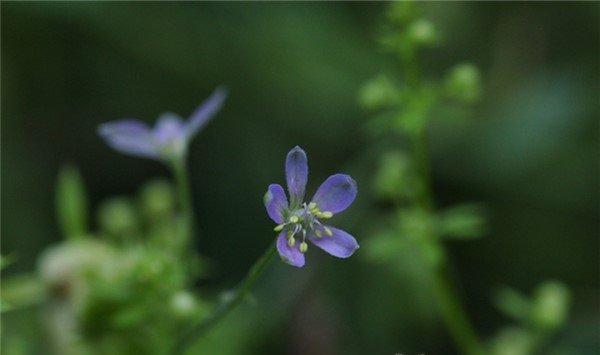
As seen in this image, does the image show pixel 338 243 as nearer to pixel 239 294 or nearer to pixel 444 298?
pixel 239 294

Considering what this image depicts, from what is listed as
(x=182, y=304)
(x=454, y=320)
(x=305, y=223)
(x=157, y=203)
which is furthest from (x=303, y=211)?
(x=454, y=320)

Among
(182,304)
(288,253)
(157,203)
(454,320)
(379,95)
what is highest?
(157,203)

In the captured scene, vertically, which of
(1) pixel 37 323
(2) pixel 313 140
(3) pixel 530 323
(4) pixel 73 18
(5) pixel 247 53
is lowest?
(3) pixel 530 323

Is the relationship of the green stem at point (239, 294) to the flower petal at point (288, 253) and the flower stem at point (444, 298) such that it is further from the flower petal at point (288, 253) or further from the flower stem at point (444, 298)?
the flower stem at point (444, 298)

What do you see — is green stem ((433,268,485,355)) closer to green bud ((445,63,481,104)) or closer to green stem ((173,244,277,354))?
green bud ((445,63,481,104))

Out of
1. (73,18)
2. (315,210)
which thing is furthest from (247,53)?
(315,210)

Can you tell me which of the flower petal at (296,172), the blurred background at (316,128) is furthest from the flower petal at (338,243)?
the blurred background at (316,128)

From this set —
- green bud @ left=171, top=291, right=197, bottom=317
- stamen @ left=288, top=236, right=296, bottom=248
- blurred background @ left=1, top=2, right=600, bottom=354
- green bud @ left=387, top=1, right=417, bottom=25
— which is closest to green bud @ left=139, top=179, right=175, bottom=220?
green bud @ left=171, top=291, right=197, bottom=317

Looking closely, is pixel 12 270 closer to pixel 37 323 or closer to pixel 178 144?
pixel 37 323
